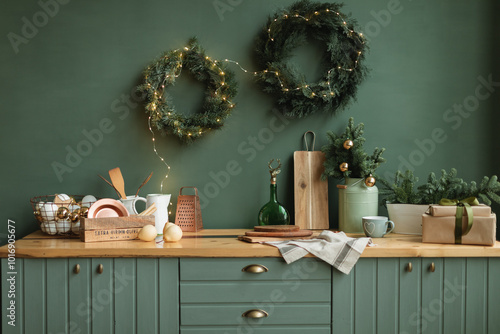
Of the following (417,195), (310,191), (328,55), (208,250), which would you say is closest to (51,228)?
(208,250)

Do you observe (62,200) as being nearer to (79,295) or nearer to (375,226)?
Result: (79,295)

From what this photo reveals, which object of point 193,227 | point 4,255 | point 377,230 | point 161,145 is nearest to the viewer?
point 4,255

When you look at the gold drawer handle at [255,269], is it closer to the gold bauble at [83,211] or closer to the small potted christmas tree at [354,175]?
the small potted christmas tree at [354,175]

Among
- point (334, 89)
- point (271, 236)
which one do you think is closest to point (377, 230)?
point (271, 236)

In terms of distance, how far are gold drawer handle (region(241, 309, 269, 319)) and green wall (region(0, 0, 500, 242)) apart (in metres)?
0.65

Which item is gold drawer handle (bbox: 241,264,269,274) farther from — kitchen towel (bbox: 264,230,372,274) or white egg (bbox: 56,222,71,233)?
white egg (bbox: 56,222,71,233)

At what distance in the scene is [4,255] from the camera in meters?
1.84

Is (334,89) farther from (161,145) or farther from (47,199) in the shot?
(47,199)

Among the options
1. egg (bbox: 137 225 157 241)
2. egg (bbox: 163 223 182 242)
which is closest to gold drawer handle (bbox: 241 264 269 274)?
egg (bbox: 163 223 182 242)

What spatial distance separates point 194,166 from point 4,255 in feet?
3.37

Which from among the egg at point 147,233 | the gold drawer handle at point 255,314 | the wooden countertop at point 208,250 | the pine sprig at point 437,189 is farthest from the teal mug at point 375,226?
the egg at point 147,233

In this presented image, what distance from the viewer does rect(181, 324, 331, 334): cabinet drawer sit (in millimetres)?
1882

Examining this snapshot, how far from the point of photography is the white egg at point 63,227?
2119 millimetres

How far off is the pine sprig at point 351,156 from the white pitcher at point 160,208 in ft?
2.84
